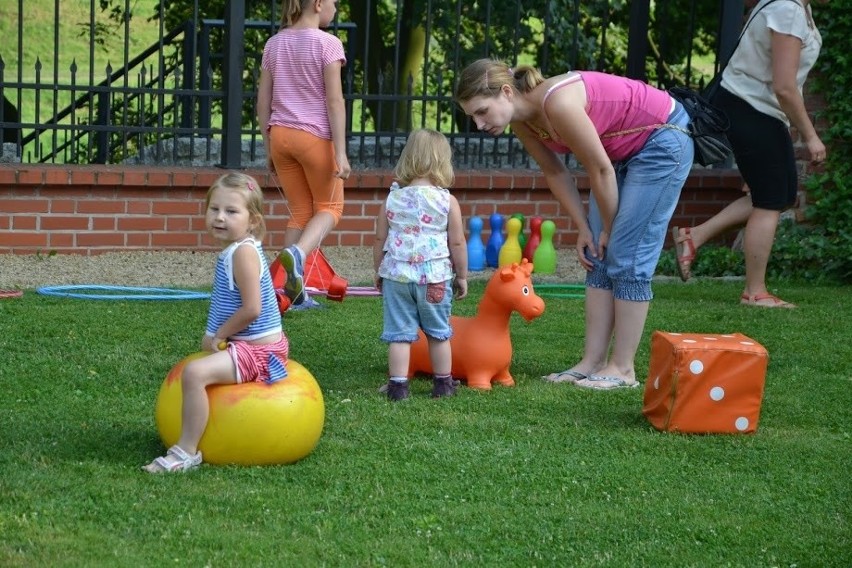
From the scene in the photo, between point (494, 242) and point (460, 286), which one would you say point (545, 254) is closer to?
point (494, 242)

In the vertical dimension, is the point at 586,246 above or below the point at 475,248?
above

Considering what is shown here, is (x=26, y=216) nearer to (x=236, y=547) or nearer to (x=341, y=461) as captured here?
(x=341, y=461)

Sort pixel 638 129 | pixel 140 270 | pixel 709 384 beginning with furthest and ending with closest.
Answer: pixel 140 270 → pixel 638 129 → pixel 709 384

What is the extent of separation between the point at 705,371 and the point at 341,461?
54.9 inches

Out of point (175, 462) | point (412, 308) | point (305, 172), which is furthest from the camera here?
point (305, 172)

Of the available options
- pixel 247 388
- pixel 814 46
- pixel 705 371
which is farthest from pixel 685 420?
pixel 814 46

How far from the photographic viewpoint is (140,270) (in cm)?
826

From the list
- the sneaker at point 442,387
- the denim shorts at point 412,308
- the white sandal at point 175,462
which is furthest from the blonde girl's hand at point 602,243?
the white sandal at point 175,462

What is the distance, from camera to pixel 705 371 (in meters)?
4.80

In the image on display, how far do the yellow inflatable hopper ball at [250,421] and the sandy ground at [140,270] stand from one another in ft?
11.7

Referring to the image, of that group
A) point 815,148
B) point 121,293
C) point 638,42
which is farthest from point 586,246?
point 638,42

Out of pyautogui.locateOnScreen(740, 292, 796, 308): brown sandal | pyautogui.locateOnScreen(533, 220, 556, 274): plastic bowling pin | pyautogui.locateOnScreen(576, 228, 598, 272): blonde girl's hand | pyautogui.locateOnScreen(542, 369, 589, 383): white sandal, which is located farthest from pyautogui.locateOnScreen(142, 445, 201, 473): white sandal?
pyautogui.locateOnScreen(533, 220, 556, 274): plastic bowling pin

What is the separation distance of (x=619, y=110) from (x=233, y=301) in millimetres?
1885

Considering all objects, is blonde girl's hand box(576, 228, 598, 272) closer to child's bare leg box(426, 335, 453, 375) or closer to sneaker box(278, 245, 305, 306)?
child's bare leg box(426, 335, 453, 375)
